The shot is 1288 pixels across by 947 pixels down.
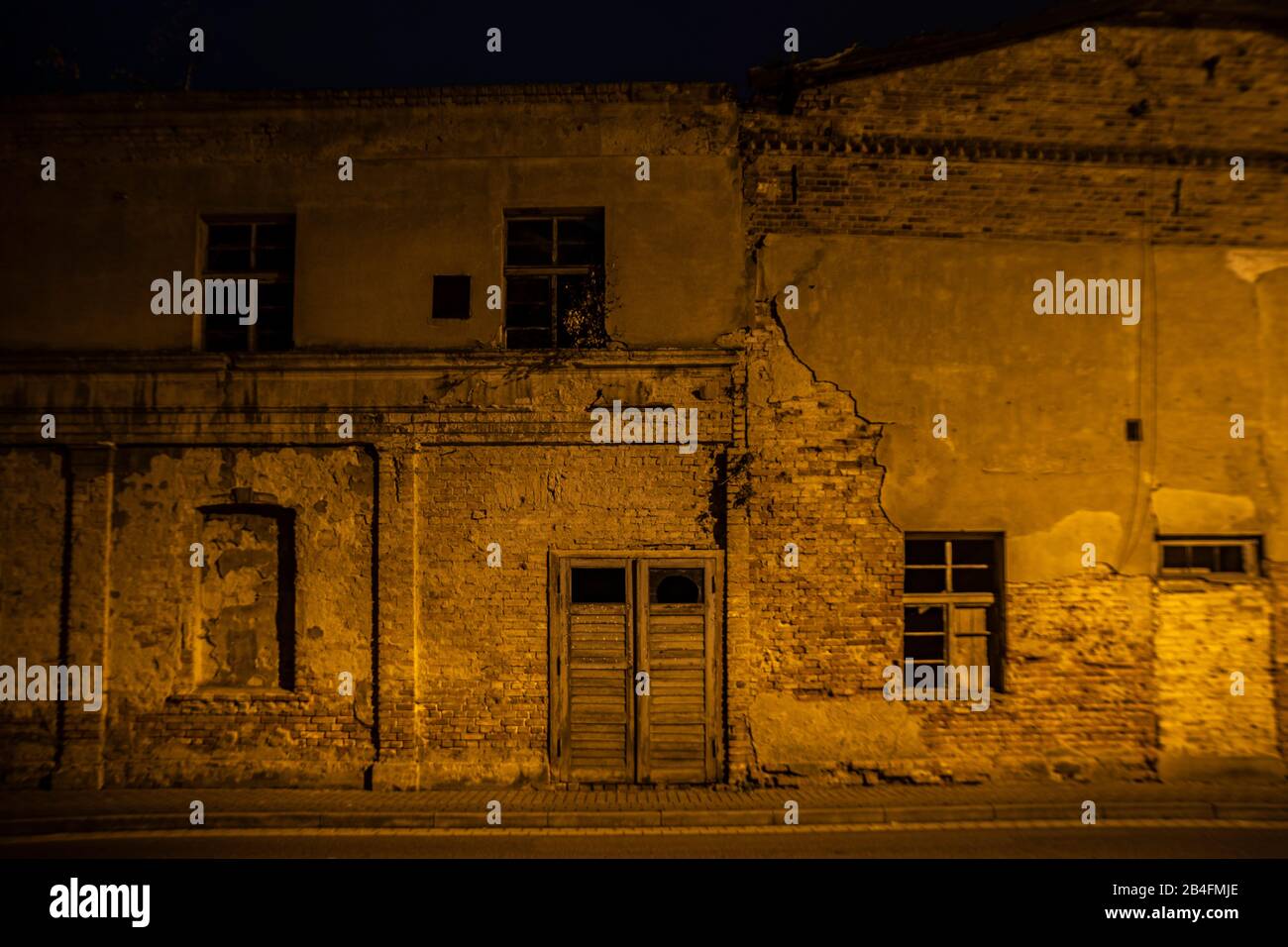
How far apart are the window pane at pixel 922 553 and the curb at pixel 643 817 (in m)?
2.55

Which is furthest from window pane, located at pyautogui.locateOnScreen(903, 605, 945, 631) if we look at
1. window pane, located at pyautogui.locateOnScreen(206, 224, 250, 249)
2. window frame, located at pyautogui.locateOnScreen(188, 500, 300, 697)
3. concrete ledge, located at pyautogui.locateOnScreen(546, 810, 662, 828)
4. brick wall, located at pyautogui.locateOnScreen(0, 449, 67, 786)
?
brick wall, located at pyautogui.locateOnScreen(0, 449, 67, 786)

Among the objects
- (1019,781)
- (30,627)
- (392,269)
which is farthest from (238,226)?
(1019,781)

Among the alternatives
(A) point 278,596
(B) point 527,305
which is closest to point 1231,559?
(B) point 527,305

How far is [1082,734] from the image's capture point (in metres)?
9.27

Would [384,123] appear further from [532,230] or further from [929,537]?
[929,537]

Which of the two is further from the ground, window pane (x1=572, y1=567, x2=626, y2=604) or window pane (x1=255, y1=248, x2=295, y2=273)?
window pane (x1=255, y1=248, x2=295, y2=273)

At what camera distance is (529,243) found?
31.7 ft

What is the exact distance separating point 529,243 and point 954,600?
6.28 meters

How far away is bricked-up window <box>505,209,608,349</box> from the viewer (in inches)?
373

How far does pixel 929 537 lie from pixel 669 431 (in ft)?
10.3

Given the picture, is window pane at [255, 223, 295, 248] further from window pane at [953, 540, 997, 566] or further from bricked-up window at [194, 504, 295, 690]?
window pane at [953, 540, 997, 566]

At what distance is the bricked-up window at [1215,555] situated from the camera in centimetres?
954

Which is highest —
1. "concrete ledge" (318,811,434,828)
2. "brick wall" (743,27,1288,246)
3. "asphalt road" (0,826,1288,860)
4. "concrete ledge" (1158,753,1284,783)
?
"brick wall" (743,27,1288,246)

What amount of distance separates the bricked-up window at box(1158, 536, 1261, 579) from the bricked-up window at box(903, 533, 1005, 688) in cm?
202
